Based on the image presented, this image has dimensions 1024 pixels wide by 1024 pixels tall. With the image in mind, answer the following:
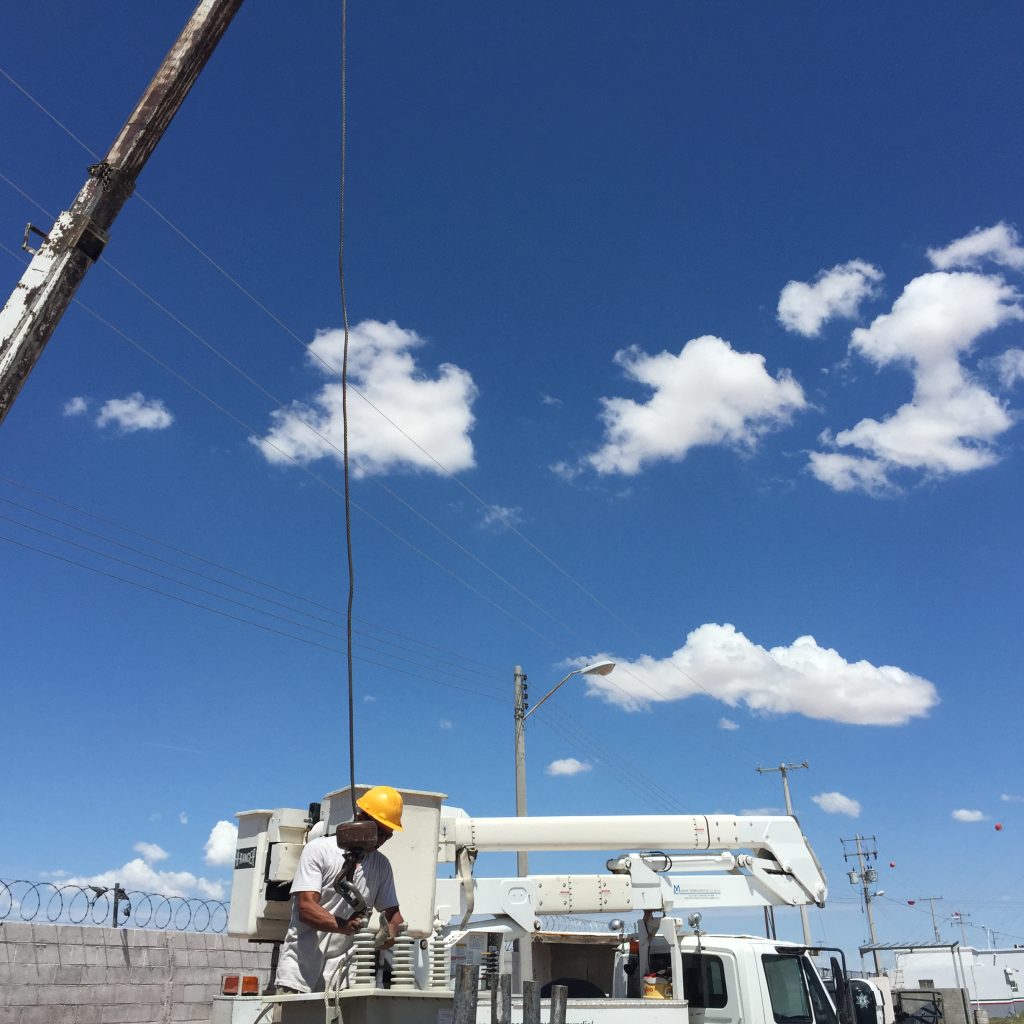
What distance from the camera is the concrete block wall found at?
10.1 meters

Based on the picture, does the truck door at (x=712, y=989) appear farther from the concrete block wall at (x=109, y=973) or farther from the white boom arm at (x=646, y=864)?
the concrete block wall at (x=109, y=973)

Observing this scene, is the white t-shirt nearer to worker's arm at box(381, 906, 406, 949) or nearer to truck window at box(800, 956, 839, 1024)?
worker's arm at box(381, 906, 406, 949)

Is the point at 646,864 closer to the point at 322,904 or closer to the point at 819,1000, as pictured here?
the point at 819,1000

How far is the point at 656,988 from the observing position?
959 centimetres

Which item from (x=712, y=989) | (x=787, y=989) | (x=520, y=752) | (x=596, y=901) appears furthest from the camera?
(x=520, y=752)

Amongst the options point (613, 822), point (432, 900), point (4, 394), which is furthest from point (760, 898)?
point (4, 394)

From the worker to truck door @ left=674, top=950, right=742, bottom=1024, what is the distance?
191 inches

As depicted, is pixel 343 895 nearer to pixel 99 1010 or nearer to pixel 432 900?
pixel 432 900

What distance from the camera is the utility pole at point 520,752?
598 inches

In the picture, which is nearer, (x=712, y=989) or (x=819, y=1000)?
(x=819, y=1000)

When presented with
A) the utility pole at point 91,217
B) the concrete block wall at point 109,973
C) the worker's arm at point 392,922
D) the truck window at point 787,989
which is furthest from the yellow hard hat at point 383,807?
the concrete block wall at point 109,973

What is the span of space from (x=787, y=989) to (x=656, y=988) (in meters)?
1.26

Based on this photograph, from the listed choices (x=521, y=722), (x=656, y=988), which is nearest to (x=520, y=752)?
(x=521, y=722)

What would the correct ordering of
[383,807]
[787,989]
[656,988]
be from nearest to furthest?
[383,807] < [787,989] < [656,988]
